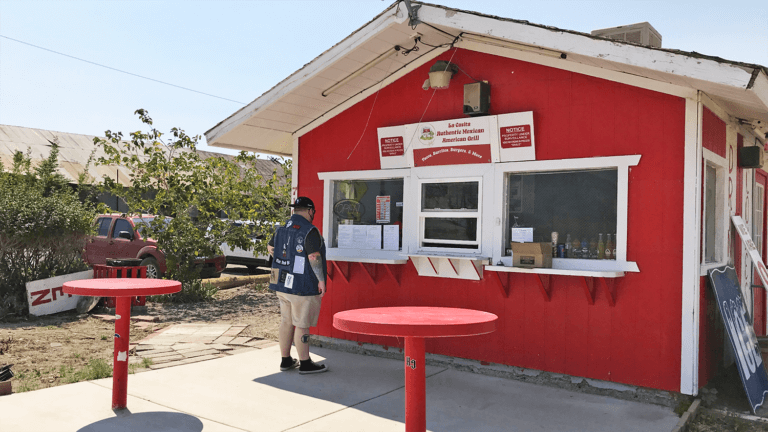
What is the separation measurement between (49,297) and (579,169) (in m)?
8.28

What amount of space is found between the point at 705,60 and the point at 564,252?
84.8 inches

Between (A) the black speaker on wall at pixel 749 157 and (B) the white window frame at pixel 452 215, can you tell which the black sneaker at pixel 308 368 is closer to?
(B) the white window frame at pixel 452 215

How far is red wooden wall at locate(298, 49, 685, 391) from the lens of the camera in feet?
17.7

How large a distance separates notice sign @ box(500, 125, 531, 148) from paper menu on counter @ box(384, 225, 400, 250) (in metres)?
1.68

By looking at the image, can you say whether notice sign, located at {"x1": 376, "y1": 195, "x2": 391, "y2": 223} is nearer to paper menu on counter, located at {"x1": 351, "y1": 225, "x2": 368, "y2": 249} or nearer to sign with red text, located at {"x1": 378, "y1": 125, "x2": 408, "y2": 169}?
paper menu on counter, located at {"x1": 351, "y1": 225, "x2": 368, "y2": 249}

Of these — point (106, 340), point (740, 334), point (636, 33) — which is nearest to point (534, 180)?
point (636, 33)

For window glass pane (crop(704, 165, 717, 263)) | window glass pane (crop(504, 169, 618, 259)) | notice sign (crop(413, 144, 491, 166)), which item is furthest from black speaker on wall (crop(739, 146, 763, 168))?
notice sign (crop(413, 144, 491, 166))

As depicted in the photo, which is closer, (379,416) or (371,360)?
(379,416)

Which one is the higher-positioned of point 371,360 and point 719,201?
point 719,201

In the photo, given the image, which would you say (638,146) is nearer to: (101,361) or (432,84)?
(432,84)

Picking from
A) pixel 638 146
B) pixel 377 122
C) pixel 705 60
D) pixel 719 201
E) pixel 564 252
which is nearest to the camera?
pixel 705 60

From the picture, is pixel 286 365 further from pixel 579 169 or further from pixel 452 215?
pixel 579 169

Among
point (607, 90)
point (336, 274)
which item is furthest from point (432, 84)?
point (336, 274)

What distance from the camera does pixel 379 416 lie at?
16.8 ft
